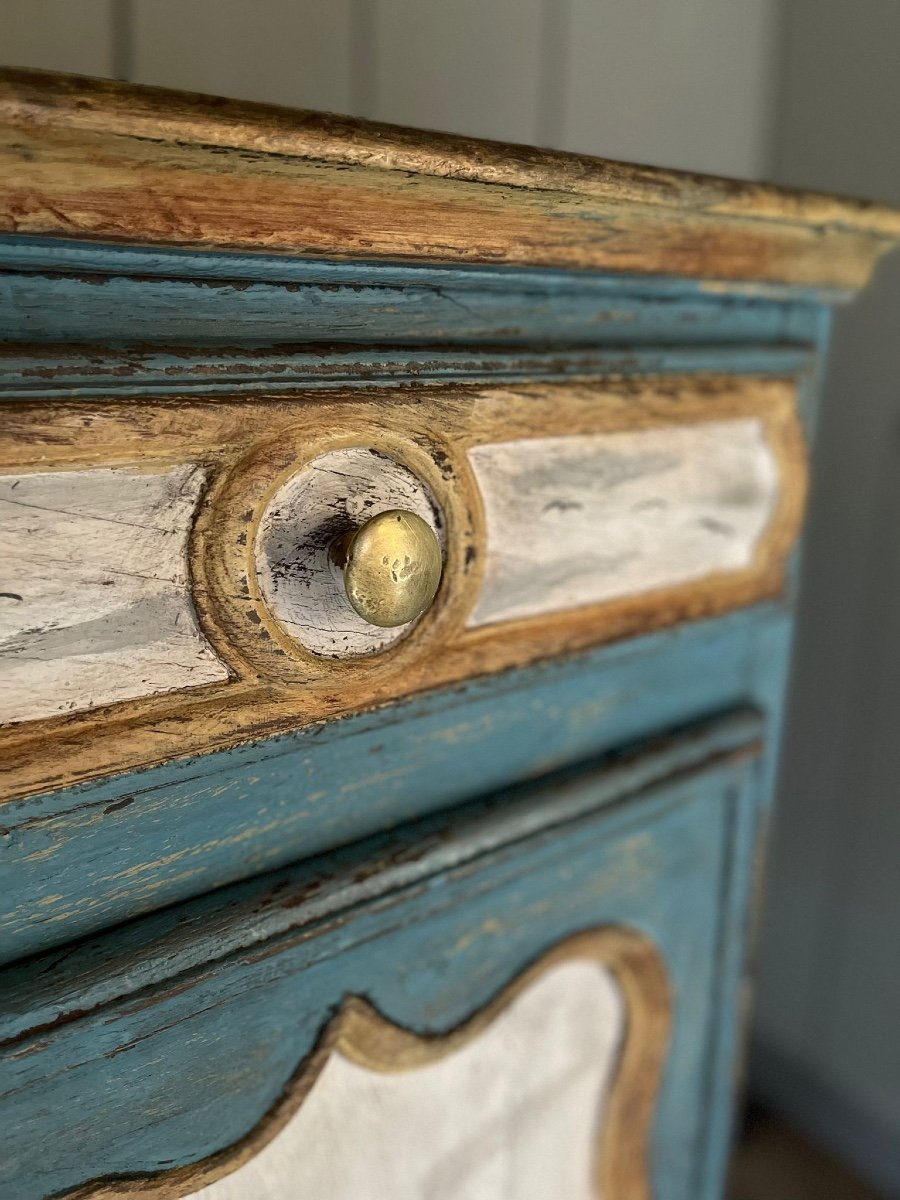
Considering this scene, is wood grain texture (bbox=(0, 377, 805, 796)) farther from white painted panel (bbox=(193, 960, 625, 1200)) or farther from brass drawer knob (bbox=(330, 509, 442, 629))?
white painted panel (bbox=(193, 960, 625, 1200))

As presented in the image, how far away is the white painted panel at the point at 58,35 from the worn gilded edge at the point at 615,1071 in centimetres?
47

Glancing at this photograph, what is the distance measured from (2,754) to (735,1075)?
0.45 meters

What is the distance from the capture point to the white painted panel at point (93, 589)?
0.73ft

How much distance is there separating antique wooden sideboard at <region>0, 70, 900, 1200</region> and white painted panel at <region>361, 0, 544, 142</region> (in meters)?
0.33

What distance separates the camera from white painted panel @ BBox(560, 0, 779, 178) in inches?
26.7

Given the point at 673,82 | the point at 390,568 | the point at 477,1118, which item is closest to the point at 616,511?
the point at 390,568

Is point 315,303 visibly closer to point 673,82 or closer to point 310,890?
point 310,890

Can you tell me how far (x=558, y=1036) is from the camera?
0.40m

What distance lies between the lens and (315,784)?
0.98 feet

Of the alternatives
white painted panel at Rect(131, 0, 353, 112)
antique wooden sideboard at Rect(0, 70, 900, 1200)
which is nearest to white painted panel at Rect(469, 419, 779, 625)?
antique wooden sideboard at Rect(0, 70, 900, 1200)

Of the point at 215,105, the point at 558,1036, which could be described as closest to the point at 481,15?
the point at 215,105

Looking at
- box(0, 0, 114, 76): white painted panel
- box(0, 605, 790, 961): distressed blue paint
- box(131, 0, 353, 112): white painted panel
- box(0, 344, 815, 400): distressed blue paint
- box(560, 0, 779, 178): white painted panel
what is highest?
box(560, 0, 779, 178): white painted panel

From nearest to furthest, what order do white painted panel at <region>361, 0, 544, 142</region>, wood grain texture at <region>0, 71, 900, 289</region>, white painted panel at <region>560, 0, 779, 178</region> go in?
wood grain texture at <region>0, 71, 900, 289</region> < white painted panel at <region>361, 0, 544, 142</region> < white painted panel at <region>560, 0, 779, 178</region>

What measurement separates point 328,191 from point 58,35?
32cm
